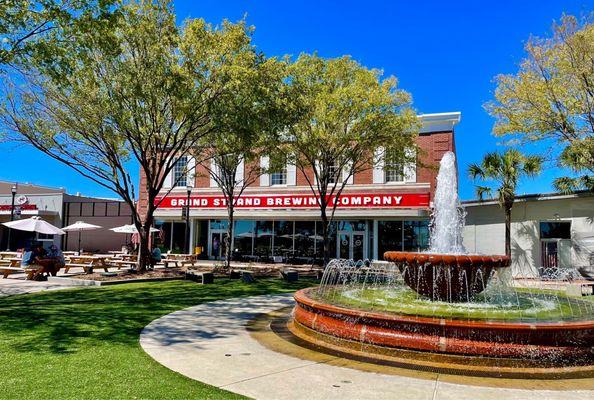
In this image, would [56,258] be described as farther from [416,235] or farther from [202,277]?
[416,235]

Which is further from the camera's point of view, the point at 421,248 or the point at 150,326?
the point at 421,248

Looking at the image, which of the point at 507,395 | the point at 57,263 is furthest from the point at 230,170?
the point at 507,395

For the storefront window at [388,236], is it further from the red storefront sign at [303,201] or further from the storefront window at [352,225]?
the red storefront sign at [303,201]

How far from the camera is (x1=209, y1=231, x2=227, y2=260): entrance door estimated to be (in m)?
37.0

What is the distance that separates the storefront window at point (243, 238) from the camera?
3584 cm

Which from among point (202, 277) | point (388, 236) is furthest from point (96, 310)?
point (388, 236)

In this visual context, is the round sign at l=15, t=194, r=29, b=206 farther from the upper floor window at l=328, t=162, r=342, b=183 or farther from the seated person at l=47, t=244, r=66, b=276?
the upper floor window at l=328, t=162, r=342, b=183

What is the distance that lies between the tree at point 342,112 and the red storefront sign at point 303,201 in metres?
6.87

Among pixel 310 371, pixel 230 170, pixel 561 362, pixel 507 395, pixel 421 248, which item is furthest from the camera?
pixel 421 248

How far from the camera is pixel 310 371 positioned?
21.8ft

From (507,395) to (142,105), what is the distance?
17.4 metres

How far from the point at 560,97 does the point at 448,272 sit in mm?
15324

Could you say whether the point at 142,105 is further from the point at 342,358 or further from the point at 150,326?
the point at 342,358

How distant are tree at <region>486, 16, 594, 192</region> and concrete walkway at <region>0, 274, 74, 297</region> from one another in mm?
20734
